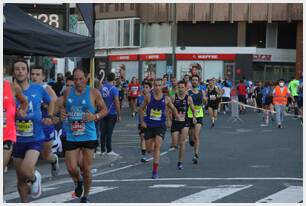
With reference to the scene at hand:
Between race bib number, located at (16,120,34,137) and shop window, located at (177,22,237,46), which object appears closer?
race bib number, located at (16,120,34,137)

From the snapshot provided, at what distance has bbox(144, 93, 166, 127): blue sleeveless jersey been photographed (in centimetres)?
1298

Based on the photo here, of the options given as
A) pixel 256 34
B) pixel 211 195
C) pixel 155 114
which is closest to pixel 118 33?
pixel 256 34

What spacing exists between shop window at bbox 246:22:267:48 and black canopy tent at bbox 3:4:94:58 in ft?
154

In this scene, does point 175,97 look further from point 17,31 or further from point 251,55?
point 251,55

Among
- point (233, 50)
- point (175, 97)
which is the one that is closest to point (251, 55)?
point (233, 50)

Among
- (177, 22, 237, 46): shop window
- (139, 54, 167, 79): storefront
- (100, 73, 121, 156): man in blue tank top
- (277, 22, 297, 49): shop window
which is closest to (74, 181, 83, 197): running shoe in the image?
(100, 73, 121, 156): man in blue tank top

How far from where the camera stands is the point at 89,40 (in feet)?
45.7

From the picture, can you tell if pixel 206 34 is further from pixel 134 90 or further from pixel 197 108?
pixel 197 108

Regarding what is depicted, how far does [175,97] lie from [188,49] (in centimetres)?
4650

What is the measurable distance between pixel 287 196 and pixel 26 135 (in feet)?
11.5

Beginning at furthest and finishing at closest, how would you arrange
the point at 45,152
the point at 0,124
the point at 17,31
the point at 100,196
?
the point at 17,31
the point at 45,152
the point at 100,196
the point at 0,124

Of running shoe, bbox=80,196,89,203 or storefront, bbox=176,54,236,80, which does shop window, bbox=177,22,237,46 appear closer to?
storefront, bbox=176,54,236,80

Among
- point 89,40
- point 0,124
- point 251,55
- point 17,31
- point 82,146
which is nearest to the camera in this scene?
point 0,124

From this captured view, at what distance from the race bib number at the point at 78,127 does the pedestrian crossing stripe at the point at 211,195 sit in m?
0.92
